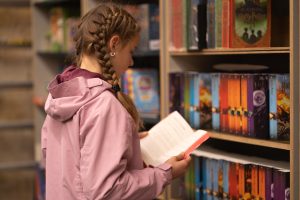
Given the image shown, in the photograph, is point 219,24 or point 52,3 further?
point 52,3

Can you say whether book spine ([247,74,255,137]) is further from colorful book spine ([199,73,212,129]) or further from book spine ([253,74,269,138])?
colorful book spine ([199,73,212,129])

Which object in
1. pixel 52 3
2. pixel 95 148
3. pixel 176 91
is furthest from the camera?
pixel 52 3

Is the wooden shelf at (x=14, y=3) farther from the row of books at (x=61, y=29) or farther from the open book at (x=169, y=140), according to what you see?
the open book at (x=169, y=140)

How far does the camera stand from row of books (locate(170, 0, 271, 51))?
181 cm

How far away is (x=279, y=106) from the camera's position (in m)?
1.73

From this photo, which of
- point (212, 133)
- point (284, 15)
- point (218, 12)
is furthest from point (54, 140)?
point (284, 15)

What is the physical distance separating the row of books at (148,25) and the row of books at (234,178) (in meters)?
0.62

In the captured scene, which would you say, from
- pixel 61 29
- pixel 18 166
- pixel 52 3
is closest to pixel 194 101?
pixel 61 29

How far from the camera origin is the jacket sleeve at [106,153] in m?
1.38

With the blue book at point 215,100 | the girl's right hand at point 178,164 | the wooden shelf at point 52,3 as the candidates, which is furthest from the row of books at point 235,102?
the wooden shelf at point 52,3

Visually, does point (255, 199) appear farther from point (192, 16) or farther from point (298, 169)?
point (192, 16)

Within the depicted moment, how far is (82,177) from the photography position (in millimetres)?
1418

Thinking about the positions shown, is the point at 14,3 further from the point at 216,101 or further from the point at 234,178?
the point at 234,178

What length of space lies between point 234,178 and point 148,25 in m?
0.90
